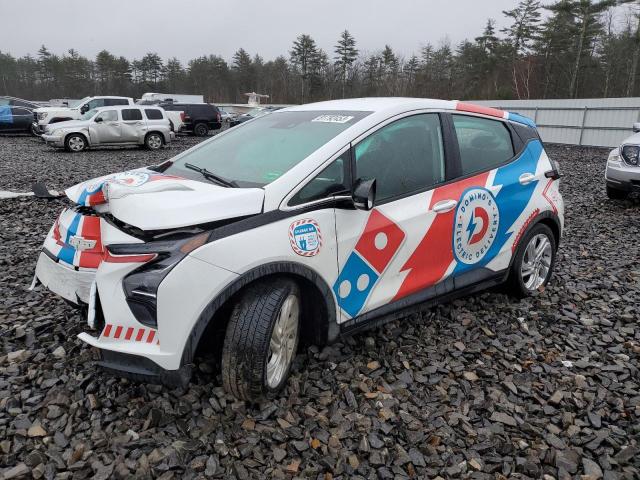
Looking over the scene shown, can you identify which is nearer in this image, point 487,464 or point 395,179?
point 487,464

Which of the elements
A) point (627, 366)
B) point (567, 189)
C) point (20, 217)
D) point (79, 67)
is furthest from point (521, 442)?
point (79, 67)

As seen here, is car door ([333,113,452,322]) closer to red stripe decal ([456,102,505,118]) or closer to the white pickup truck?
red stripe decal ([456,102,505,118])

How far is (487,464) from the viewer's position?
228 cm

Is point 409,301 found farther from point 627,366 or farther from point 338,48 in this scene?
point 338,48

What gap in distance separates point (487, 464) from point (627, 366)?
1.50 metres

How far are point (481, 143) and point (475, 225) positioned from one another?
2.14ft

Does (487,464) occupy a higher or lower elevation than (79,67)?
lower

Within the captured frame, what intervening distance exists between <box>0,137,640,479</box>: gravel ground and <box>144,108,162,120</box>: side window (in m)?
14.6

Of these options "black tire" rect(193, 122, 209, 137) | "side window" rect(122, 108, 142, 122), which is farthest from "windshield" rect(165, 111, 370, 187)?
"black tire" rect(193, 122, 209, 137)

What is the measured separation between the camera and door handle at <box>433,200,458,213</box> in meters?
3.06

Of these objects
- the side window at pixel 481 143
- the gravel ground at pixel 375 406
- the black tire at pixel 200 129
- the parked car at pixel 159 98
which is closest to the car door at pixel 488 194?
the side window at pixel 481 143

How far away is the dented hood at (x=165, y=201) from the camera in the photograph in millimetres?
2248

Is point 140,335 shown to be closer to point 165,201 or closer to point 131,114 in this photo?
point 165,201

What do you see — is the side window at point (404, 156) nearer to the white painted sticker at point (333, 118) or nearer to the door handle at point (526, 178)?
the white painted sticker at point (333, 118)
